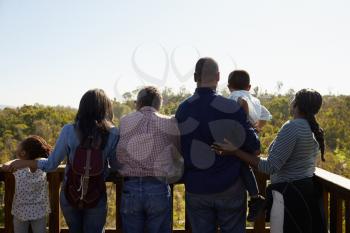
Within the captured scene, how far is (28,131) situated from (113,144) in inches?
684

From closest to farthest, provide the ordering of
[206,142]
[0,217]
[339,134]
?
[206,142], [0,217], [339,134]

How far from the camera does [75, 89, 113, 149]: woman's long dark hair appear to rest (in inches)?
115

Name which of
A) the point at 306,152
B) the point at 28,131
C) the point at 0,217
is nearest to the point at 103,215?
the point at 306,152

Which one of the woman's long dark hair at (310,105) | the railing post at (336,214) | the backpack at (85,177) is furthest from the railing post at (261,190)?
the backpack at (85,177)

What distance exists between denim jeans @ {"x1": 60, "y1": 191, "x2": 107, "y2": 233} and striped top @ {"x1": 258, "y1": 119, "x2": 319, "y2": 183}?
1.13 m

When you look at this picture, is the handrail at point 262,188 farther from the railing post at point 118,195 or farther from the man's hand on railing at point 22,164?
the man's hand on railing at point 22,164

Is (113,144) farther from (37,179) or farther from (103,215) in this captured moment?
(37,179)

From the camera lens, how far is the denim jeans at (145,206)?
299 centimetres

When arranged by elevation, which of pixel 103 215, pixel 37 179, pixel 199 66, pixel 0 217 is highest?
pixel 199 66

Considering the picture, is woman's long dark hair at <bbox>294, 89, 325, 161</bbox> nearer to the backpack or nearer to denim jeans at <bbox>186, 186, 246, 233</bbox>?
denim jeans at <bbox>186, 186, 246, 233</bbox>

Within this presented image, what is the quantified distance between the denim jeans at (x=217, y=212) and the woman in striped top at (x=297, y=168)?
0.23 m

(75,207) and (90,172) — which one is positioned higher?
(90,172)

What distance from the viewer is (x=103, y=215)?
10.1 ft

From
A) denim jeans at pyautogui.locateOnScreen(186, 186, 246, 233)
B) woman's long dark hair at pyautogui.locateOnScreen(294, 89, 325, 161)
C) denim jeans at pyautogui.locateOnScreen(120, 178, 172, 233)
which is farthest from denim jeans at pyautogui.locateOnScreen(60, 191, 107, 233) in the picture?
woman's long dark hair at pyautogui.locateOnScreen(294, 89, 325, 161)
